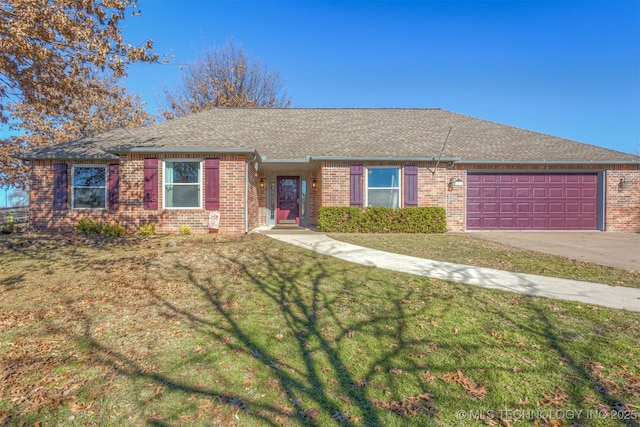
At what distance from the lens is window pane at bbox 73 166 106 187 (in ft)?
36.2

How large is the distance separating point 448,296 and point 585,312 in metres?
1.54

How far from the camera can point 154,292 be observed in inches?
174

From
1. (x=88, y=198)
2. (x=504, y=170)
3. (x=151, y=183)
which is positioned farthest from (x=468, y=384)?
(x=88, y=198)

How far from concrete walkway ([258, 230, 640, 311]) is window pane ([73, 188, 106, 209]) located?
8735 millimetres

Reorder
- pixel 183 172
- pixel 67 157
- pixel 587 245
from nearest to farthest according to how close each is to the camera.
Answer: pixel 587 245, pixel 183 172, pixel 67 157

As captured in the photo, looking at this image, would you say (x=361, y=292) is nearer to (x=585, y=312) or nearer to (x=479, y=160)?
(x=585, y=312)

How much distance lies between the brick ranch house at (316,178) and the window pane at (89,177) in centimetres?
4

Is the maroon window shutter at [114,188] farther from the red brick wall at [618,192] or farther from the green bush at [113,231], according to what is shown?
the red brick wall at [618,192]

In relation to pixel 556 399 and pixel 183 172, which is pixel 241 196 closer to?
pixel 183 172

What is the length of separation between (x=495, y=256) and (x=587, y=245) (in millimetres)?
4072

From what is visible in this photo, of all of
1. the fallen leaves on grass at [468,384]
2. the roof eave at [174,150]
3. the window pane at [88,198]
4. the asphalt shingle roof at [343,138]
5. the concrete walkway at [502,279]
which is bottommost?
the fallen leaves on grass at [468,384]

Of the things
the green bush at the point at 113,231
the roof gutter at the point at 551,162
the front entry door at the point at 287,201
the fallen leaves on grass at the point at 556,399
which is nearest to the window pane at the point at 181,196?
the green bush at the point at 113,231

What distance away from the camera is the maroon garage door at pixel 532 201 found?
39.0 ft

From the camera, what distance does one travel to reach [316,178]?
43.7ft
